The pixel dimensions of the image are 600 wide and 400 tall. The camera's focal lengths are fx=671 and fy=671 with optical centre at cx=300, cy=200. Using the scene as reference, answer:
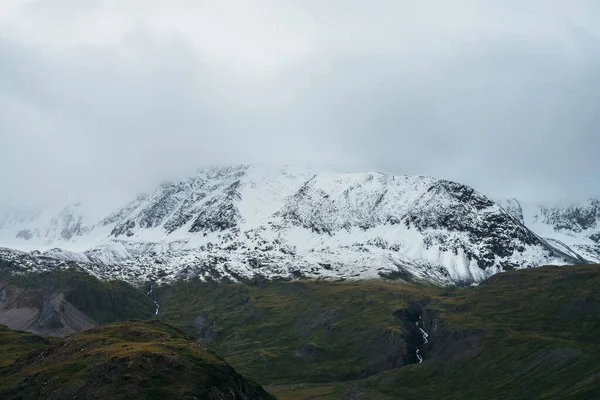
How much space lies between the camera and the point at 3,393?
178 m

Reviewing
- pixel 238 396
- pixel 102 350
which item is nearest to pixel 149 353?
pixel 102 350

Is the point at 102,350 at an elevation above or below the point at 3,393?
above

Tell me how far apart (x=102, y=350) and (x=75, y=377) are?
69.0ft

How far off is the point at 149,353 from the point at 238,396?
96.8ft

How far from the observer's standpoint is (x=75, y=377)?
17625 centimetres

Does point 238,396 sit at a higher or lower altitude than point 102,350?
lower

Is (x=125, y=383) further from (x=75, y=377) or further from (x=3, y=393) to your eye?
(x=3, y=393)

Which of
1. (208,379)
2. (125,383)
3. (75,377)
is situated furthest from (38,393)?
(208,379)

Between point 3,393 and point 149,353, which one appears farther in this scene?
point 149,353

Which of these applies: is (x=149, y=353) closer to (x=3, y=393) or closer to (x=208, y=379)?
(x=208, y=379)

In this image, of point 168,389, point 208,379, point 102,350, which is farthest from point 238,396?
point 102,350

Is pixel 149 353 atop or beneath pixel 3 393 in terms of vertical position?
atop

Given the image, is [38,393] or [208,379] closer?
[38,393]

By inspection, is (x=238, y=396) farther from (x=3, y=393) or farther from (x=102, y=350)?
(x=3, y=393)
